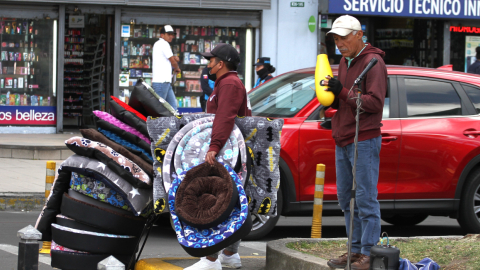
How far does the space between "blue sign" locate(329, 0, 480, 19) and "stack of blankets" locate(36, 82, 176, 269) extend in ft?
39.1

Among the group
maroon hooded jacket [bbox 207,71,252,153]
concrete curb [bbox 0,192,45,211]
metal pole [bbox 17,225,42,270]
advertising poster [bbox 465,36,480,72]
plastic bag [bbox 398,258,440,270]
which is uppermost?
advertising poster [bbox 465,36,480,72]

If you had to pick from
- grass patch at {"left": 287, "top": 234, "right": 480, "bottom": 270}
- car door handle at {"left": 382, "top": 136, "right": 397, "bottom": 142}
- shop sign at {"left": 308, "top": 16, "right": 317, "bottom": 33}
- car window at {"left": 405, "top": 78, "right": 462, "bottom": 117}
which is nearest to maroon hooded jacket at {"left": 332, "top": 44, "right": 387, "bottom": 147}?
grass patch at {"left": 287, "top": 234, "right": 480, "bottom": 270}

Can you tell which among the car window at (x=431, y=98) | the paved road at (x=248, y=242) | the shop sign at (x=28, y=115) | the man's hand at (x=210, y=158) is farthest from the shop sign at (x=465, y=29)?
the man's hand at (x=210, y=158)

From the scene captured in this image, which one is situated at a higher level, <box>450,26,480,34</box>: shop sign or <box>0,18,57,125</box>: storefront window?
<box>450,26,480,34</box>: shop sign

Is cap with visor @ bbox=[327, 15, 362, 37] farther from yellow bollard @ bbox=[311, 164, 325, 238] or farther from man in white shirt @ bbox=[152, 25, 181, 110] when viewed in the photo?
man in white shirt @ bbox=[152, 25, 181, 110]

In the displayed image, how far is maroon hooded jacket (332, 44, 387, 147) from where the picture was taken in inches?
180

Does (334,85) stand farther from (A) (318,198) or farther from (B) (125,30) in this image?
(B) (125,30)

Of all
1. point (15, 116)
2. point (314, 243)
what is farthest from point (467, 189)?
point (15, 116)

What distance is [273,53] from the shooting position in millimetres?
15969

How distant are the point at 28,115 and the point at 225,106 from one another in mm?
10890

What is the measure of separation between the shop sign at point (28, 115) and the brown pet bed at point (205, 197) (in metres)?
11.1

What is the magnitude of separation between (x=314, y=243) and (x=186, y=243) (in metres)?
1.71

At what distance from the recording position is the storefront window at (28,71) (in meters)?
14.7

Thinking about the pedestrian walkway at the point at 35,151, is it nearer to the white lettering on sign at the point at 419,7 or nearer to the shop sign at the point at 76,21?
the shop sign at the point at 76,21
